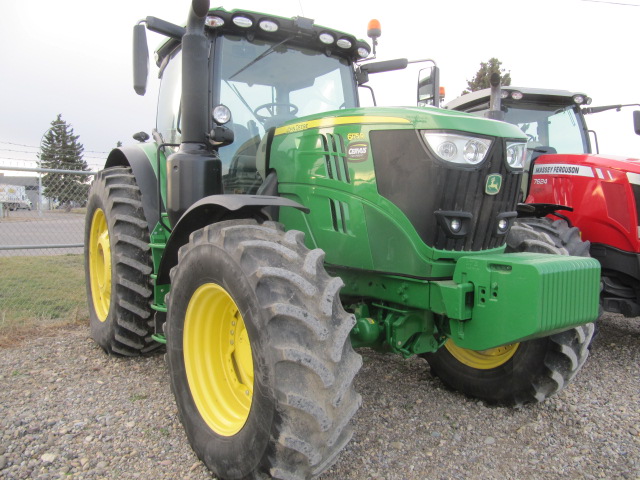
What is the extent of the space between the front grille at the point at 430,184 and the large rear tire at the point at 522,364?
62 centimetres

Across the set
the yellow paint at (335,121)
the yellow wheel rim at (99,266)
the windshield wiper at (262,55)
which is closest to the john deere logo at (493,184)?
the yellow paint at (335,121)

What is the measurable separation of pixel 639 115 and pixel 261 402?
490 cm

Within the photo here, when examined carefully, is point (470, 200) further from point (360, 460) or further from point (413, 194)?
point (360, 460)

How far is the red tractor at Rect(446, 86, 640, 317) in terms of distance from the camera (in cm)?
427

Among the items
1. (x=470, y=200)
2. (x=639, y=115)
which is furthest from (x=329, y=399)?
(x=639, y=115)

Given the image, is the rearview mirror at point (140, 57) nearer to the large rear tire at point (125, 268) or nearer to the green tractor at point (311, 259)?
the green tractor at point (311, 259)

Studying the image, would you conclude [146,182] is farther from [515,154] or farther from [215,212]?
[515,154]

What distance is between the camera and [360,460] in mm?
2518

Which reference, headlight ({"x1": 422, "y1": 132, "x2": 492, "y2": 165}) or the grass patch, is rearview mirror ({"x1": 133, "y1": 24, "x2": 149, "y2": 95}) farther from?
the grass patch

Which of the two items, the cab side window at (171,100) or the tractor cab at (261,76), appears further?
the cab side window at (171,100)

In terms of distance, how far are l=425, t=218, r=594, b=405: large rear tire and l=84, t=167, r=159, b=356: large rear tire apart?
2.05 metres

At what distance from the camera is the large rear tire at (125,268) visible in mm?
3564

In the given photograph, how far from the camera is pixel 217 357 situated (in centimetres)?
262

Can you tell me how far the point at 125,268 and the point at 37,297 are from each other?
286cm
